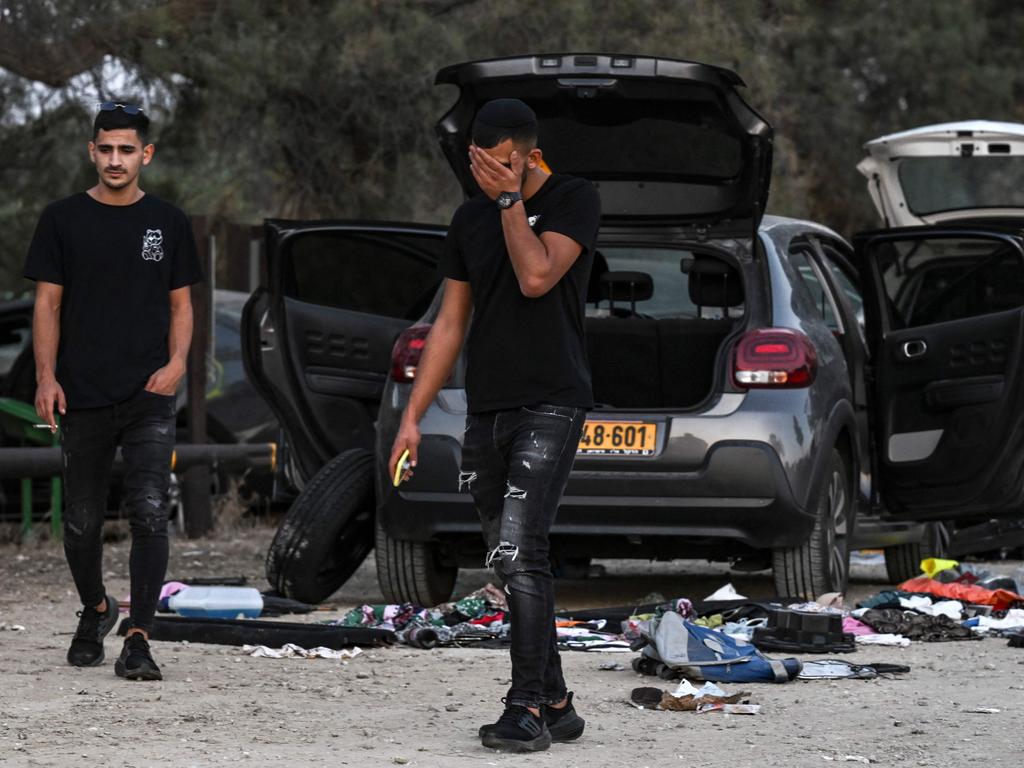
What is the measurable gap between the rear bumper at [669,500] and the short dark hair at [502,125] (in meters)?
3.05

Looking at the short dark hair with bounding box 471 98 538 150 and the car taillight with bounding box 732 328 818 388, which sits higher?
the short dark hair with bounding box 471 98 538 150

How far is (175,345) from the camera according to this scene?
7043 mm

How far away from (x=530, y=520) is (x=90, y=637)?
7.19ft

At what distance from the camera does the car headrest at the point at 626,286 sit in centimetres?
938

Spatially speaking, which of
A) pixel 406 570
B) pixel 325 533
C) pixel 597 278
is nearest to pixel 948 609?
pixel 597 278

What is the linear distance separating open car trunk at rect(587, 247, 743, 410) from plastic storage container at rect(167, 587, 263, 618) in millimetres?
1774

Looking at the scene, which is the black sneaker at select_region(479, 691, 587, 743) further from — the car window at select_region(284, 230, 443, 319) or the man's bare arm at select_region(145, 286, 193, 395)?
the car window at select_region(284, 230, 443, 319)

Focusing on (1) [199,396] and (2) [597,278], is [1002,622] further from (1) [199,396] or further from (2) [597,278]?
(1) [199,396]

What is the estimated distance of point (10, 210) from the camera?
45.0 feet

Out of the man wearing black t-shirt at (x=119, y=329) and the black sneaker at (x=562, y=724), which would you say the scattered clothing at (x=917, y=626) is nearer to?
the black sneaker at (x=562, y=724)

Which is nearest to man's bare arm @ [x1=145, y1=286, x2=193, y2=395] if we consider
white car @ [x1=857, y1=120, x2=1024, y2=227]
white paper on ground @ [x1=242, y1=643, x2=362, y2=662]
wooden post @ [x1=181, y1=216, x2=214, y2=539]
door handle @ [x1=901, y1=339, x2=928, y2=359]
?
white paper on ground @ [x1=242, y1=643, x2=362, y2=662]

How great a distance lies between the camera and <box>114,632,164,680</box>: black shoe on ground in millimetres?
6750

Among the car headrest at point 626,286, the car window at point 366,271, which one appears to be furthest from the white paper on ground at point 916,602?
the car window at point 366,271

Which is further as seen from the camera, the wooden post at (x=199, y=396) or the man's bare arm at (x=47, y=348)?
the wooden post at (x=199, y=396)
